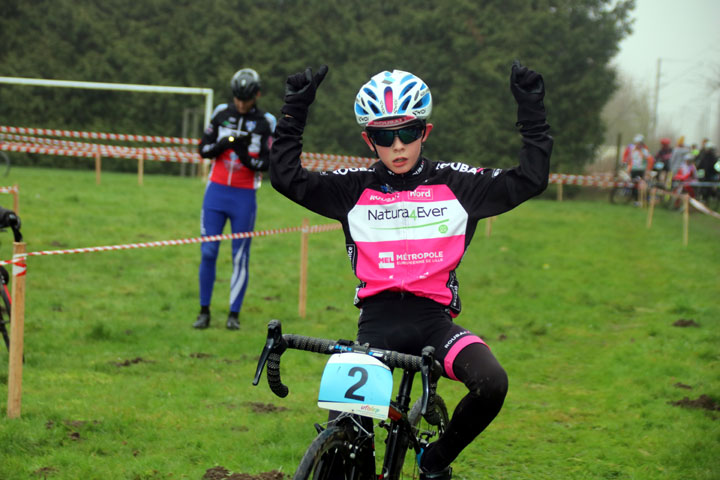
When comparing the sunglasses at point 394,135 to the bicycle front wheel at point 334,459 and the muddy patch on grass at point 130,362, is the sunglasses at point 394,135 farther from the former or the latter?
the muddy patch on grass at point 130,362

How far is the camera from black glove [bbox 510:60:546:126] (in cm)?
370

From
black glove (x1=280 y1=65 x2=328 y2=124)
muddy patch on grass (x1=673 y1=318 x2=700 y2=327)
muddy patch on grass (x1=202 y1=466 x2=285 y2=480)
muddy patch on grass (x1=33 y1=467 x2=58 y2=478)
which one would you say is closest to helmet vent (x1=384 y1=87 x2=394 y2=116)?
black glove (x1=280 y1=65 x2=328 y2=124)

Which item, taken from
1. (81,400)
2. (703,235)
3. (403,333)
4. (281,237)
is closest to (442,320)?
(403,333)

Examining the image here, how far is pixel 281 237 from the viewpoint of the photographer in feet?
53.1

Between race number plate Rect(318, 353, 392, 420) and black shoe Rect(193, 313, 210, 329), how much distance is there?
19.9 ft

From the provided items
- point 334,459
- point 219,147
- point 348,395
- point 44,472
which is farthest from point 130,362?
point 348,395

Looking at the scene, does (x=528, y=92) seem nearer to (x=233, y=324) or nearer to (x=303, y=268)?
(x=233, y=324)

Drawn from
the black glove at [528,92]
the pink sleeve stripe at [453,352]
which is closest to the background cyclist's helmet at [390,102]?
the black glove at [528,92]

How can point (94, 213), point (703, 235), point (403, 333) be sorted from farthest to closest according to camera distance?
point (703, 235) < point (94, 213) < point (403, 333)

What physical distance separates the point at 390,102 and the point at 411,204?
49 centimetres

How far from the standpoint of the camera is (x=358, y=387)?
10.5 ft

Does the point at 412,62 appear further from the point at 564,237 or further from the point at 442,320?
the point at 442,320

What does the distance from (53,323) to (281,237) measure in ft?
24.8

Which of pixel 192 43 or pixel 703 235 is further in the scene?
pixel 192 43
